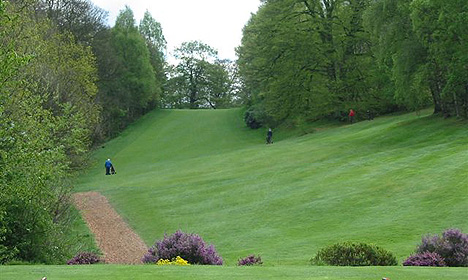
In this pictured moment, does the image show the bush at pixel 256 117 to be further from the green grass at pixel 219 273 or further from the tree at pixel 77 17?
the green grass at pixel 219 273

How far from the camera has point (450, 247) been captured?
50.9 ft

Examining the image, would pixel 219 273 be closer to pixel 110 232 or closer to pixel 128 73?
pixel 110 232

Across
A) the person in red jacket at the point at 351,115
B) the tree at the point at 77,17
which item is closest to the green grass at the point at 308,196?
the person in red jacket at the point at 351,115

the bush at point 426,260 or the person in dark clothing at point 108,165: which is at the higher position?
the person in dark clothing at point 108,165

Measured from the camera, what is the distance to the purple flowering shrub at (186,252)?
16984 mm

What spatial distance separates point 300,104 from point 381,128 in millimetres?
15057

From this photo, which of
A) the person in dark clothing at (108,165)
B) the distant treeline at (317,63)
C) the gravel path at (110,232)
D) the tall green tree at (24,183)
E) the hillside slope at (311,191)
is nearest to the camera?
the tall green tree at (24,183)

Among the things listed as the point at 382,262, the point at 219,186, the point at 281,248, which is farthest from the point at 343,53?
the point at 382,262

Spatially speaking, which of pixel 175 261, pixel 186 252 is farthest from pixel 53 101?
pixel 175 261

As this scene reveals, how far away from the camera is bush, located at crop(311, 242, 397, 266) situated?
15.5m

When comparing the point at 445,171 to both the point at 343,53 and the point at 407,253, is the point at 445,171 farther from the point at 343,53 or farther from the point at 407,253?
the point at 343,53

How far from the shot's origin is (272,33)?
64.5m

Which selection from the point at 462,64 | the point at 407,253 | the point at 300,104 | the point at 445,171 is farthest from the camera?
the point at 300,104

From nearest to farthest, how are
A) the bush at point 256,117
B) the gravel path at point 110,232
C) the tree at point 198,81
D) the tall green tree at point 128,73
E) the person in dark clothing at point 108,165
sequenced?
the gravel path at point 110,232
the person in dark clothing at point 108,165
the bush at point 256,117
the tall green tree at point 128,73
the tree at point 198,81
